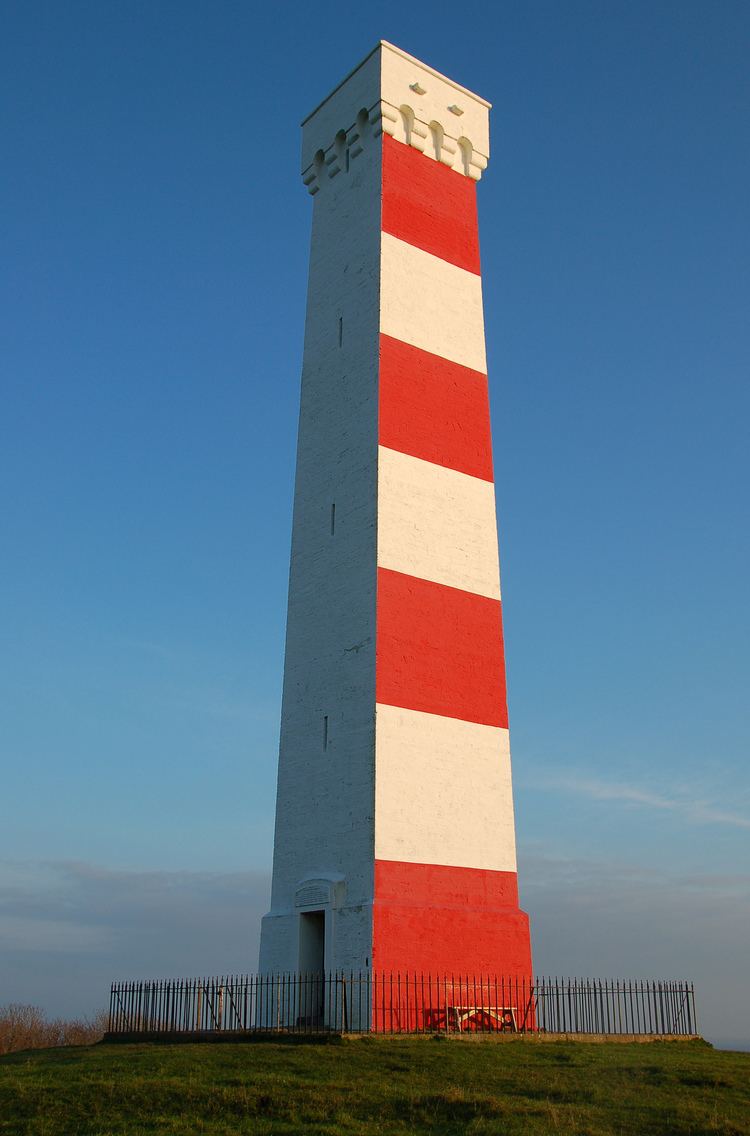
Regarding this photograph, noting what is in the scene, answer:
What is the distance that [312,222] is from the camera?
28203mm

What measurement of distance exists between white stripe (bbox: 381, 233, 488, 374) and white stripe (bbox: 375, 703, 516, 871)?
339 inches

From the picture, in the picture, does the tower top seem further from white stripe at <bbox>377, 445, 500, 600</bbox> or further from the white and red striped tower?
white stripe at <bbox>377, 445, 500, 600</bbox>

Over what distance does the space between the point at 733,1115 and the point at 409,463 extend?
13776 mm

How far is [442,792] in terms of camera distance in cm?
2170

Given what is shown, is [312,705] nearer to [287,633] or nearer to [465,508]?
[287,633]

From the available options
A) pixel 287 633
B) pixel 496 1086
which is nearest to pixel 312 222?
pixel 287 633

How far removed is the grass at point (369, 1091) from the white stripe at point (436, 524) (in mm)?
9213

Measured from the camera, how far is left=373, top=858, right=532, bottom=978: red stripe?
2006cm

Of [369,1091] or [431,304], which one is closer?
[369,1091]

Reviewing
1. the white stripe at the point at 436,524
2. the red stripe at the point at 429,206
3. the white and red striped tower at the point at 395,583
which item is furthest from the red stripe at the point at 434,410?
the red stripe at the point at 429,206

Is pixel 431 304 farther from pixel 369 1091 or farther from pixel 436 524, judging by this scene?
pixel 369 1091

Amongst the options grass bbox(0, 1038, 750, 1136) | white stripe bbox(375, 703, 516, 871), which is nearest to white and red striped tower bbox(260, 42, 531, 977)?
white stripe bbox(375, 703, 516, 871)

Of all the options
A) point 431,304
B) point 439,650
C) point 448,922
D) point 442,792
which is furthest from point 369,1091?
point 431,304

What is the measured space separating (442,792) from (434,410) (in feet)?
27.3
